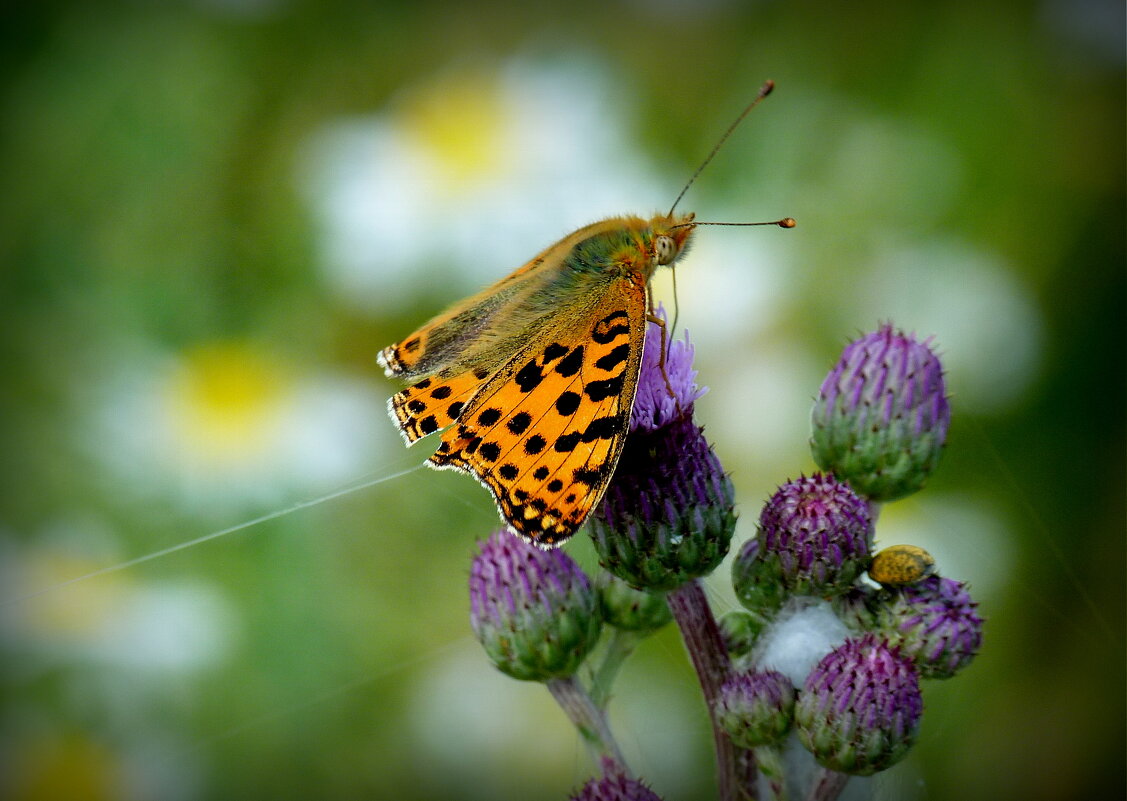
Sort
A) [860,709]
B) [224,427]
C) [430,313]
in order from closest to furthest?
[860,709] → [430,313] → [224,427]

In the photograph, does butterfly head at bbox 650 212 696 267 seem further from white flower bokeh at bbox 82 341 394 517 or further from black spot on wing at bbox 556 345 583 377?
white flower bokeh at bbox 82 341 394 517

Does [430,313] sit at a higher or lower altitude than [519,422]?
higher

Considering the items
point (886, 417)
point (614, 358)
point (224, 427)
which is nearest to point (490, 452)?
point (614, 358)

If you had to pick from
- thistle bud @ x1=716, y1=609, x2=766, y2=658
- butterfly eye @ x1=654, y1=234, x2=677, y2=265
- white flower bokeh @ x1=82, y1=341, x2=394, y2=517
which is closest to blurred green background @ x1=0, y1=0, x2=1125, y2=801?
white flower bokeh @ x1=82, y1=341, x2=394, y2=517

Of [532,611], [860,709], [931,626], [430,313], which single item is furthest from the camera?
[430,313]

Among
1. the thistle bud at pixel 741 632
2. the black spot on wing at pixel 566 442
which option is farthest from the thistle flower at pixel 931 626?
the black spot on wing at pixel 566 442

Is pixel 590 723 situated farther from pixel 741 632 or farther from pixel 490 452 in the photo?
pixel 490 452

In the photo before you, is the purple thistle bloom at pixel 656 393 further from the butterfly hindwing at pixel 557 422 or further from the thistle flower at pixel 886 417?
the thistle flower at pixel 886 417
